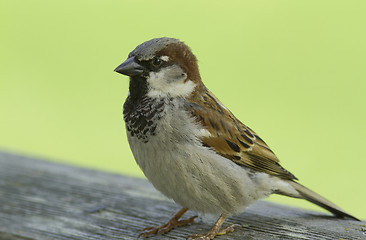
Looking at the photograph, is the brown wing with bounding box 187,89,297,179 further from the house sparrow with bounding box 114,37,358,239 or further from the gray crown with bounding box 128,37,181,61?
the gray crown with bounding box 128,37,181,61

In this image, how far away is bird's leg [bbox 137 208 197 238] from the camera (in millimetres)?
2388

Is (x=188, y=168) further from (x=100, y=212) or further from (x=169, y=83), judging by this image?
(x=100, y=212)

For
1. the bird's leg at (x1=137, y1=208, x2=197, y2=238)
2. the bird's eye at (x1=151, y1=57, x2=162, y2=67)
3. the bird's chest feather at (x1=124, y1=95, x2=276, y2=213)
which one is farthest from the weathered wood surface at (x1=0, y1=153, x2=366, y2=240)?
the bird's eye at (x1=151, y1=57, x2=162, y2=67)

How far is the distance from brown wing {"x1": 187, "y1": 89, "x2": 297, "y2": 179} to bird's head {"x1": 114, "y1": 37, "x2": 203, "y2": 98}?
0.10 meters

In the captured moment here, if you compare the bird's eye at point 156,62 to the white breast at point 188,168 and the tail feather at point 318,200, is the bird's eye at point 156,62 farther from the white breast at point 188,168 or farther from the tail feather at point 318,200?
the tail feather at point 318,200

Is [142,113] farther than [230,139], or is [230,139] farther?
[230,139]

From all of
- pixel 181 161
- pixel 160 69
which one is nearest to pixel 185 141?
pixel 181 161

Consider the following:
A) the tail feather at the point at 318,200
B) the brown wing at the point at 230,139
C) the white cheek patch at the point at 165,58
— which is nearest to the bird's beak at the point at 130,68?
the white cheek patch at the point at 165,58

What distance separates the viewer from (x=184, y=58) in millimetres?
2607

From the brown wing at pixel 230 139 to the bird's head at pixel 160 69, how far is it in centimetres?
10

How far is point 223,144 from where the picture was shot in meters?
2.56

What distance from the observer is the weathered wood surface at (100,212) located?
2.35m

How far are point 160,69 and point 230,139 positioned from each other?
17.8 inches

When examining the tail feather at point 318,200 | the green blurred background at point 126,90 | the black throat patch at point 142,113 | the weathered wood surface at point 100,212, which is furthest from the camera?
the green blurred background at point 126,90
